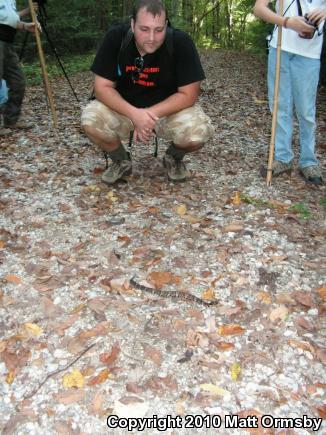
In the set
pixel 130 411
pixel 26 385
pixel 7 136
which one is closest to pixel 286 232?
pixel 130 411

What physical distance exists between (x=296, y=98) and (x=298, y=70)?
0.97 feet

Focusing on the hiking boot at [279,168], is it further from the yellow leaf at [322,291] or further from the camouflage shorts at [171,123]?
the yellow leaf at [322,291]

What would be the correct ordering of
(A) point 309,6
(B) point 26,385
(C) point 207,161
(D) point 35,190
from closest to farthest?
1. (B) point 26,385
2. (A) point 309,6
3. (D) point 35,190
4. (C) point 207,161

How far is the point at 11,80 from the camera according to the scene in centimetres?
586

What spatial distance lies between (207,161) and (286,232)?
1.87 metres

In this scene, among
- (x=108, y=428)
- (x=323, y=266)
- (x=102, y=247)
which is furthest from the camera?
(x=102, y=247)

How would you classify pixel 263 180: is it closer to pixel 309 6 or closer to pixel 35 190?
pixel 309 6

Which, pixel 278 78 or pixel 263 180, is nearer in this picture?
pixel 278 78

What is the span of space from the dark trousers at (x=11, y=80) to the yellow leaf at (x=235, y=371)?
4.86 metres

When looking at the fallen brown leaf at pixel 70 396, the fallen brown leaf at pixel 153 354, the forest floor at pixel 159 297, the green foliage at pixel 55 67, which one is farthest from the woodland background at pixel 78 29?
the fallen brown leaf at pixel 70 396

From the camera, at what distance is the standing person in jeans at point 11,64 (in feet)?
17.3

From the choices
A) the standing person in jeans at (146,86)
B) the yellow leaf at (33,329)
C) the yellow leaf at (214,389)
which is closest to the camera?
the yellow leaf at (214,389)

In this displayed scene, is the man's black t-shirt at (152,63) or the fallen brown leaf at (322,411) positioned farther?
the man's black t-shirt at (152,63)

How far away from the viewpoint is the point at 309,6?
12.4 feet
